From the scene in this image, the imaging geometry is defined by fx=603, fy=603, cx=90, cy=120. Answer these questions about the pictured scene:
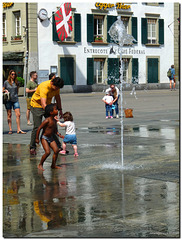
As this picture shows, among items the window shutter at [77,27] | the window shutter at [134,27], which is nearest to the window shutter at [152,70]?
the window shutter at [134,27]

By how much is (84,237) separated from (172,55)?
4344 centimetres

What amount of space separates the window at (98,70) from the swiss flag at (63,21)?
12.4 ft

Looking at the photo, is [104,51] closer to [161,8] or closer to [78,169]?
[161,8]

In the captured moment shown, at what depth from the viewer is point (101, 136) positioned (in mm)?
14453

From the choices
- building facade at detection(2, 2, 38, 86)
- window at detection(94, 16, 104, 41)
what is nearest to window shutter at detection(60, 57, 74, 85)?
building facade at detection(2, 2, 38, 86)

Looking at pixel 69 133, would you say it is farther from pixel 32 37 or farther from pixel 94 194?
pixel 32 37

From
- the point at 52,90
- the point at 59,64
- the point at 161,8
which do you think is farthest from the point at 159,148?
the point at 161,8

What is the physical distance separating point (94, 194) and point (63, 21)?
33.4m

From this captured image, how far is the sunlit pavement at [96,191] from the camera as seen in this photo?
6.02 meters

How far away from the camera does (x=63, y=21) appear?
40.2 meters

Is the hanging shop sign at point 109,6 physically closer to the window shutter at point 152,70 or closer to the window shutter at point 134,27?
the window shutter at point 134,27

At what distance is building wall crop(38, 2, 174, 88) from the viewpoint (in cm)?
4019

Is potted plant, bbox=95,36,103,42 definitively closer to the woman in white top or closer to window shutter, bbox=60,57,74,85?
window shutter, bbox=60,57,74,85

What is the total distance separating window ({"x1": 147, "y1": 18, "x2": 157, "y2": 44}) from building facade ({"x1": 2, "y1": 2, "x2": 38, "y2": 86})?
10497 mm
